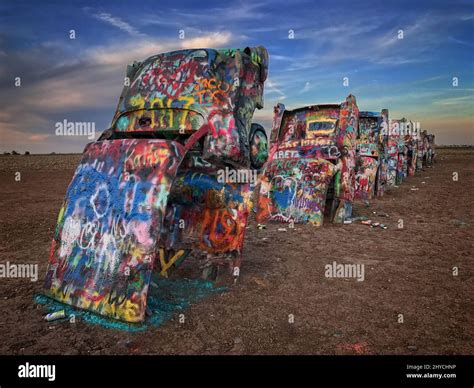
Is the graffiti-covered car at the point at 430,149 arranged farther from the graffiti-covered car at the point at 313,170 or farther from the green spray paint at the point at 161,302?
the green spray paint at the point at 161,302

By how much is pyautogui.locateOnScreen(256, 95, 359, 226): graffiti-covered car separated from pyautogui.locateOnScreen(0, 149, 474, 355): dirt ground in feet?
3.03

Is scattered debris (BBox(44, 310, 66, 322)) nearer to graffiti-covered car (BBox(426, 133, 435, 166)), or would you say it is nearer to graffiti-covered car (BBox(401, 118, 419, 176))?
graffiti-covered car (BBox(401, 118, 419, 176))

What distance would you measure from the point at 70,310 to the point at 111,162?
1416 millimetres

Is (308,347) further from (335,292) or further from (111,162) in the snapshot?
(111,162)

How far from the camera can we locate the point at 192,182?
172 inches

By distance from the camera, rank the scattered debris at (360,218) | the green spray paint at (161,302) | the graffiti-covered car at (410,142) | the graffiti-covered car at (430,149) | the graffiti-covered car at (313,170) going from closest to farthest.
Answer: the green spray paint at (161,302)
the graffiti-covered car at (313,170)
the scattered debris at (360,218)
the graffiti-covered car at (410,142)
the graffiti-covered car at (430,149)

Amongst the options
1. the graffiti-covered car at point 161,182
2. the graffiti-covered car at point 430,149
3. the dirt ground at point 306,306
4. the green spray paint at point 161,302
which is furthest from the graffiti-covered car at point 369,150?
the graffiti-covered car at point 430,149

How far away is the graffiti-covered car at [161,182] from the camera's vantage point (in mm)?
3164

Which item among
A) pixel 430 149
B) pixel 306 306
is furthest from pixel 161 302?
pixel 430 149

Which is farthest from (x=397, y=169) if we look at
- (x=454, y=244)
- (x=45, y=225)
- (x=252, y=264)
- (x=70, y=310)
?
(x=70, y=310)

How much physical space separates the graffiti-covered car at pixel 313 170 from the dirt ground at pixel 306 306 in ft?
3.03

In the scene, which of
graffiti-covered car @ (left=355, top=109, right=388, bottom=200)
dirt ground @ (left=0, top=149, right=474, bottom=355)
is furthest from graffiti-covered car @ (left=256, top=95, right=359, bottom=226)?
graffiti-covered car @ (left=355, top=109, right=388, bottom=200)

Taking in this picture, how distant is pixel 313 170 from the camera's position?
7.22 m

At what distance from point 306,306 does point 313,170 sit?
408cm
